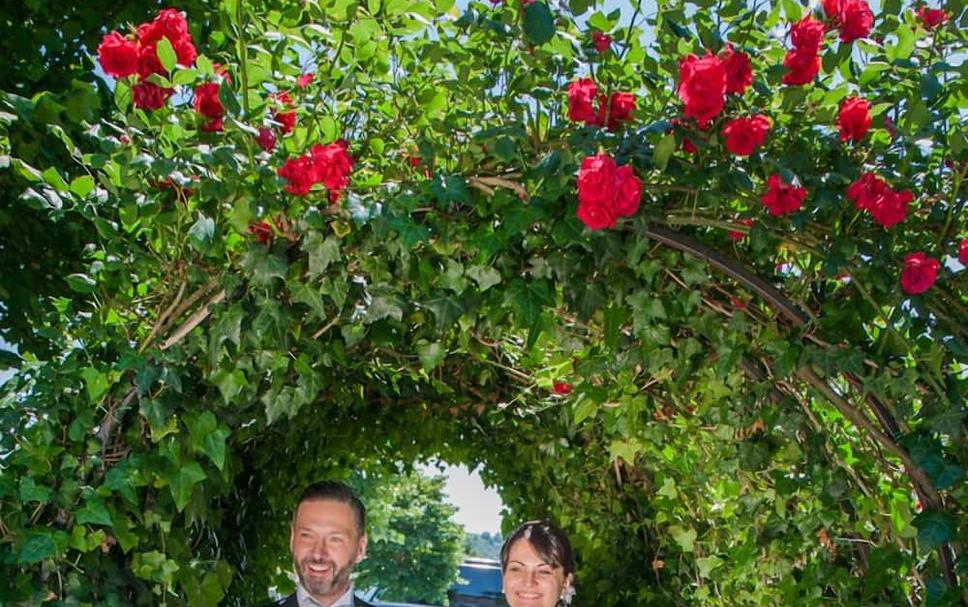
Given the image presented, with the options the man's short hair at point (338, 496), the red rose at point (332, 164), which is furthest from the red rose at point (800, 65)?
the man's short hair at point (338, 496)

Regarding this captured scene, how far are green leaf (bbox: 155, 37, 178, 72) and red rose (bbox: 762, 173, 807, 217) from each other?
117 centimetres

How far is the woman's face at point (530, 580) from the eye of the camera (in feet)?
8.39

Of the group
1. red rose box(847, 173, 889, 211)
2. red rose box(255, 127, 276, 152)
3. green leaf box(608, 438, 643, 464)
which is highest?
red rose box(255, 127, 276, 152)

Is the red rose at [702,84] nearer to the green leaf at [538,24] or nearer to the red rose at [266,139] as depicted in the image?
the green leaf at [538,24]

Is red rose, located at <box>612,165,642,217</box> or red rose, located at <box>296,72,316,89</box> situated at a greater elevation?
red rose, located at <box>296,72,316,89</box>

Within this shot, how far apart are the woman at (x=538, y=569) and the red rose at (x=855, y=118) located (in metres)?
1.18

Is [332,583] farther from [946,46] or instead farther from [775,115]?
[946,46]

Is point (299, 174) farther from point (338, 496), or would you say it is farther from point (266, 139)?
point (338, 496)

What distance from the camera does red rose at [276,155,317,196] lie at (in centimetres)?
207

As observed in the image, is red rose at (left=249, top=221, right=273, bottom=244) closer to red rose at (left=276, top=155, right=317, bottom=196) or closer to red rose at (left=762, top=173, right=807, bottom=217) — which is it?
red rose at (left=276, top=155, right=317, bottom=196)

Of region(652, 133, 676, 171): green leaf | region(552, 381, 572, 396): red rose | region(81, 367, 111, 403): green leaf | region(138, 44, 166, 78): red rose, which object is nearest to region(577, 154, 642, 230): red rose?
region(652, 133, 676, 171): green leaf

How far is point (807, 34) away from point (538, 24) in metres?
0.49

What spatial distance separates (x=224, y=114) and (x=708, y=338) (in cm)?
119

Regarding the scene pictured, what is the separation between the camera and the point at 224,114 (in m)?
2.14
